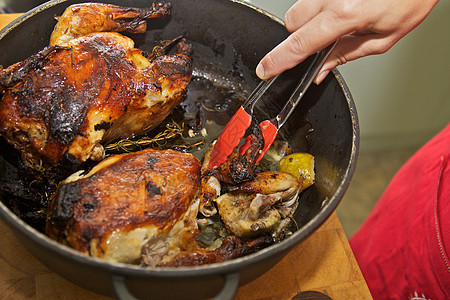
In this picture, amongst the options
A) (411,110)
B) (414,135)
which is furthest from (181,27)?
(414,135)

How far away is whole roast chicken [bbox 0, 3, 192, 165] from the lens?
1604 millimetres

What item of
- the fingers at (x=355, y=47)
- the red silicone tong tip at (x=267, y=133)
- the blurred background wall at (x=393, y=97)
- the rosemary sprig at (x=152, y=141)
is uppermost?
the fingers at (x=355, y=47)

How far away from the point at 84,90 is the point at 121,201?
52 centimetres

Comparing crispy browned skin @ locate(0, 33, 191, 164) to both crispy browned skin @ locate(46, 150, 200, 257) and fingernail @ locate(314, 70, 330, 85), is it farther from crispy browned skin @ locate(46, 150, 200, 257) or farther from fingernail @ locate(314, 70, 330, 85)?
fingernail @ locate(314, 70, 330, 85)

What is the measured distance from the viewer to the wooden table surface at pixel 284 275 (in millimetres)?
1556

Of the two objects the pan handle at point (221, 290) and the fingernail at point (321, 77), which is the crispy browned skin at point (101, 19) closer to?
the fingernail at point (321, 77)

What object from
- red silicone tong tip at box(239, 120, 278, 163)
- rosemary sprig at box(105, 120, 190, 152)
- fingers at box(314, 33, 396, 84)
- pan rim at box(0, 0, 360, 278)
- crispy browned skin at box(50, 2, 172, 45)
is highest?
crispy browned skin at box(50, 2, 172, 45)

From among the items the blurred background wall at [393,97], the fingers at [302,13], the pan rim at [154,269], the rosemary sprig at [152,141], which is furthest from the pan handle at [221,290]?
the blurred background wall at [393,97]

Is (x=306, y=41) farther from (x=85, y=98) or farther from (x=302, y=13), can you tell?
(x=85, y=98)

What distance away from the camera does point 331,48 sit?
1.72 metres

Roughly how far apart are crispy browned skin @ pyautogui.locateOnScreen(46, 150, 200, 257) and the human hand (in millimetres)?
620

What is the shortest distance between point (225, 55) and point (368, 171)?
7.74 ft

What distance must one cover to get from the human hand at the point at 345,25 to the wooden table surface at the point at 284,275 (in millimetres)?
757

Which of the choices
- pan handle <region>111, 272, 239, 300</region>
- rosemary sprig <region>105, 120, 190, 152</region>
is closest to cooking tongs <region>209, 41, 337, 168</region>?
rosemary sprig <region>105, 120, 190, 152</region>
